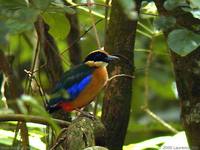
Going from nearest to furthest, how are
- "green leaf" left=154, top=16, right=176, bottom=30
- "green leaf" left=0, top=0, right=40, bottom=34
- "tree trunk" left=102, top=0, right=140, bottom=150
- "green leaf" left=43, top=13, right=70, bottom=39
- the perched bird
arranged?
"green leaf" left=0, top=0, right=40, bottom=34
"green leaf" left=154, top=16, right=176, bottom=30
"tree trunk" left=102, top=0, right=140, bottom=150
"green leaf" left=43, top=13, right=70, bottom=39
the perched bird

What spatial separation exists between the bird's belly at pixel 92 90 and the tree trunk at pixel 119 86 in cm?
30

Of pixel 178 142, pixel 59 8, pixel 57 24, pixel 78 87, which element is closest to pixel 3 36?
pixel 59 8

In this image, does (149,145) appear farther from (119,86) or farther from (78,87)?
(78,87)

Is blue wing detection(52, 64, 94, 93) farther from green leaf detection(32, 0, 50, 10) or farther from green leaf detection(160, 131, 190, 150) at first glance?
green leaf detection(32, 0, 50, 10)

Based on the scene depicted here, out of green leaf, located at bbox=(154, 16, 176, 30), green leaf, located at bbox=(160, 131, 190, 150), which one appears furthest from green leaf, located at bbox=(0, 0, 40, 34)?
green leaf, located at bbox=(160, 131, 190, 150)

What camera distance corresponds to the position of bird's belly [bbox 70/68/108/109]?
383 cm

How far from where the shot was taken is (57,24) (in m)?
3.72

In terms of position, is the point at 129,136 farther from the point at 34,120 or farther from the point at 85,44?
the point at 34,120

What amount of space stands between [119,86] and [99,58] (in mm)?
393

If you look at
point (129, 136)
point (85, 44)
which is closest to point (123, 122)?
point (129, 136)

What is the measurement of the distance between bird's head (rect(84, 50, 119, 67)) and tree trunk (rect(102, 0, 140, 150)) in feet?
0.19

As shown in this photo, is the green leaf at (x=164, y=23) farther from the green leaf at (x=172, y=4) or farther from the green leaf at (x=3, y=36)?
the green leaf at (x=3, y=36)

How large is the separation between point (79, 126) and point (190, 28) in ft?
3.11

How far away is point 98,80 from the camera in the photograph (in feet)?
12.6
